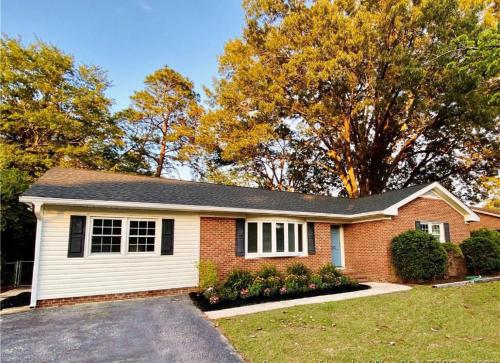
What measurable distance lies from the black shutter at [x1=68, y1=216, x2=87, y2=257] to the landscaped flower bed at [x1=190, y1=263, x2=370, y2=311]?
342 centimetres

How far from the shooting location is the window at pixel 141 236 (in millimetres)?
8922

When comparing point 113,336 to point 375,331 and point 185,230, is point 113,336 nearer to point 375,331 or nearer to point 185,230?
point 185,230

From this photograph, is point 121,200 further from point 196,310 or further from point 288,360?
point 288,360

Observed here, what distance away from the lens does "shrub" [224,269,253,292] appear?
8812 millimetres

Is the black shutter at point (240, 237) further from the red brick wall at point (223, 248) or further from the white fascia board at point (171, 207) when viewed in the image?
the white fascia board at point (171, 207)

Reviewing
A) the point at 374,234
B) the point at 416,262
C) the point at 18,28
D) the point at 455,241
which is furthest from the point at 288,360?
the point at 18,28

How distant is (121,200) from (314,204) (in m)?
8.47

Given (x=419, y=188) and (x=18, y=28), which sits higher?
(x=18, y=28)

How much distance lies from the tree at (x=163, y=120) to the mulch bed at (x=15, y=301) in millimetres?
15599

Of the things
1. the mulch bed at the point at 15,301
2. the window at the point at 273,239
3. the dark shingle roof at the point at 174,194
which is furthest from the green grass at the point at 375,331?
the mulch bed at the point at 15,301

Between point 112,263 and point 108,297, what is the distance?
0.93m

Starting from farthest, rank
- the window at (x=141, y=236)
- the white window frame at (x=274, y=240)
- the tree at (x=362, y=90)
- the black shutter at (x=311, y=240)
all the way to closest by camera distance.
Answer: the tree at (x=362, y=90)
the black shutter at (x=311, y=240)
the white window frame at (x=274, y=240)
the window at (x=141, y=236)

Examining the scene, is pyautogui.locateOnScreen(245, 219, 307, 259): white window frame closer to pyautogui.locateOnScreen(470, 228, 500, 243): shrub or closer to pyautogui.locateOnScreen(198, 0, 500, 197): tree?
pyautogui.locateOnScreen(470, 228, 500, 243): shrub

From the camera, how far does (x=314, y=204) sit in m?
13.6
